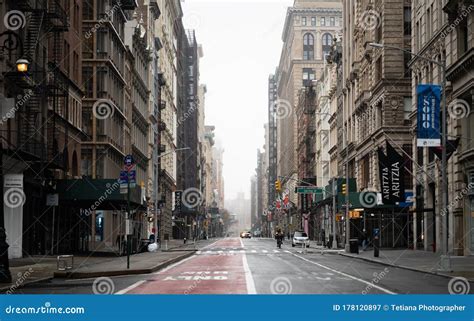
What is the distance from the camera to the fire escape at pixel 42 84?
130 feet

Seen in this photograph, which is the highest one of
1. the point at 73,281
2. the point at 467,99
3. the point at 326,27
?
the point at 326,27

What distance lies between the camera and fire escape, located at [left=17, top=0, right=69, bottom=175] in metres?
39.5

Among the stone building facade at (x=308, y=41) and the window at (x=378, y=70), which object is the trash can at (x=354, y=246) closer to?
the window at (x=378, y=70)

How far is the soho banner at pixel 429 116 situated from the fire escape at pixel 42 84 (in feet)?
60.6

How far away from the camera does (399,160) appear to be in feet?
174

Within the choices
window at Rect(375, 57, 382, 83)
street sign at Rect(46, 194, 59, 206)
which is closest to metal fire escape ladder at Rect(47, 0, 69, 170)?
street sign at Rect(46, 194, 59, 206)

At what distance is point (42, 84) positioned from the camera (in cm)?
4300

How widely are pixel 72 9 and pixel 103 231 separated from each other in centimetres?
2174

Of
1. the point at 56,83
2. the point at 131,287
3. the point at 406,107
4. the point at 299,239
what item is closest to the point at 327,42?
the point at 299,239

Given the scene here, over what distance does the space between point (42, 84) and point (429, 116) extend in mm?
21142

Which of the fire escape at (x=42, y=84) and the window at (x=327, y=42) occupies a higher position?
the window at (x=327, y=42)

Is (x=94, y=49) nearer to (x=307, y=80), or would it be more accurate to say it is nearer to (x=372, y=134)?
(x=372, y=134)

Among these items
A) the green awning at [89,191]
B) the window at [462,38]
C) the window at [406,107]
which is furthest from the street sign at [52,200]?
the window at [406,107]
